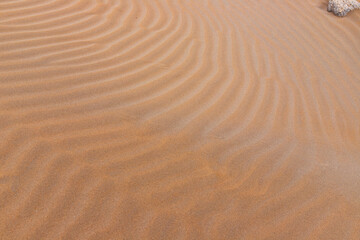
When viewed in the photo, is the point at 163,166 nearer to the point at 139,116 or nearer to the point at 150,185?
the point at 150,185

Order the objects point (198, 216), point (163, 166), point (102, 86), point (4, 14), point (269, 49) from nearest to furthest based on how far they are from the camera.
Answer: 1. point (198, 216)
2. point (163, 166)
3. point (102, 86)
4. point (4, 14)
5. point (269, 49)

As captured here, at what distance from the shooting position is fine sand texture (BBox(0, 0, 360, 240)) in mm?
1800

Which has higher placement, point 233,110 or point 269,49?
point 269,49

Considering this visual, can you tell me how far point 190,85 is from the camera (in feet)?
9.50

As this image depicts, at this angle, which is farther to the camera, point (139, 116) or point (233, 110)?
point (233, 110)

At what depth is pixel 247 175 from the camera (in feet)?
7.11

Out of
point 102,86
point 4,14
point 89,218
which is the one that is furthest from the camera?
point 4,14

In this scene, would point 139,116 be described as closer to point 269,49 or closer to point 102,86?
point 102,86

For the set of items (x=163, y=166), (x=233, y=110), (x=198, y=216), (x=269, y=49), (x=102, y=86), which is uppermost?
(x=269, y=49)

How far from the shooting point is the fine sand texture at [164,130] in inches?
70.9

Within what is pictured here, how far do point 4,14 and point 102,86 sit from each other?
1.37m

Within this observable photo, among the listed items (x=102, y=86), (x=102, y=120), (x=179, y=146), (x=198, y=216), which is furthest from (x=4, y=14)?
(x=198, y=216)

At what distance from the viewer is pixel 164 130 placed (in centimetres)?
230

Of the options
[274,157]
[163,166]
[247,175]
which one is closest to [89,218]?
[163,166]
